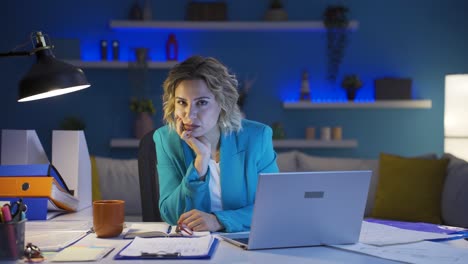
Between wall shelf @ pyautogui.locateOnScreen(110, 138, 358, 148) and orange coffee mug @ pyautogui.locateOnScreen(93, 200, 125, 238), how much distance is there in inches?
125

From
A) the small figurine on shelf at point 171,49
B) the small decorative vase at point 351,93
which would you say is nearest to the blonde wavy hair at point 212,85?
the small figurine on shelf at point 171,49

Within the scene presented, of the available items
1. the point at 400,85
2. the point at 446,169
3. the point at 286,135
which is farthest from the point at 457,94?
the point at 286,135

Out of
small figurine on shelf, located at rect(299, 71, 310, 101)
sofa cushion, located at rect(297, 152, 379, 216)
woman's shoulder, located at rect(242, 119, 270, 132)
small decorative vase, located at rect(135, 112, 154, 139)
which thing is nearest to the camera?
woman's shoulder, located at rect(242, 119, 270, 132)

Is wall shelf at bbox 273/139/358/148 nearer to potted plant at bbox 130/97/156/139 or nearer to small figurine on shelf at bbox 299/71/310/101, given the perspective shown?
small figurine on shelf at bbox 299/71/310/101

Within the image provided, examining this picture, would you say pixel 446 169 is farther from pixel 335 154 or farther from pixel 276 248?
pixel 276 248

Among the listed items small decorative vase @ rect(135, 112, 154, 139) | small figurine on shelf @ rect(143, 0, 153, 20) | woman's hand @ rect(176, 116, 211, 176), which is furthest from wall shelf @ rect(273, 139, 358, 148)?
woman's hand @ rect(176, 116, 211, 176)

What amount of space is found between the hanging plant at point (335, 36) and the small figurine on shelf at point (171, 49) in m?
1.16

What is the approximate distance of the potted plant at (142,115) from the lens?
4.72 m

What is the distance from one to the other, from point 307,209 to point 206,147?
66 centimetres

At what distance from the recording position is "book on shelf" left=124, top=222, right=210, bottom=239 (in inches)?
63.3

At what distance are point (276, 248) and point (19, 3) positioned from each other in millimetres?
4041

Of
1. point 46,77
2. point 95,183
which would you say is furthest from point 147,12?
point 46,77

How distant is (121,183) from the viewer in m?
4.07

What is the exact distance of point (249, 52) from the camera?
4945mm
